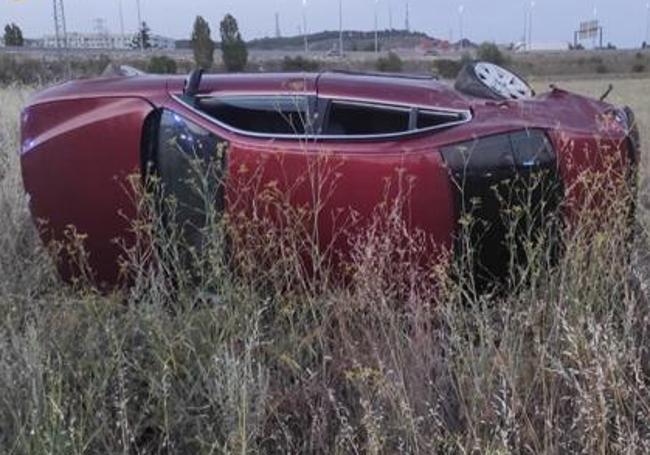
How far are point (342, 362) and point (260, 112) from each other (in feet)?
5.44

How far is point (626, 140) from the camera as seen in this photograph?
4.15 meters

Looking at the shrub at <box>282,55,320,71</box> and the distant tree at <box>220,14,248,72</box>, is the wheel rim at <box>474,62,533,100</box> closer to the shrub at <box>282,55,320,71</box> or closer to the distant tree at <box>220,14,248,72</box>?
the shrub at <box>282,55,320,71</box>

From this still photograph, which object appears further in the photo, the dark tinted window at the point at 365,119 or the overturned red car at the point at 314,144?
the dark tinted window at the point at 365,119

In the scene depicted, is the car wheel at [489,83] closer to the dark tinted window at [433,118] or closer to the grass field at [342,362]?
the dark tinted window at [433,118]

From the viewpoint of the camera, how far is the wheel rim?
4.73 metres

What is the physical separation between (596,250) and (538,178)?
55cm

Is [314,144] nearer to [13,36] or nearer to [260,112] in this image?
[260,112]

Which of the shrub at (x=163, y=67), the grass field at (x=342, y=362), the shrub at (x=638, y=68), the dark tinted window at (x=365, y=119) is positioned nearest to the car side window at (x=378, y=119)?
the dark tinted window at (x=365, y=119)

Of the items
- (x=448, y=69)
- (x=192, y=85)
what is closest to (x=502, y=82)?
(x=192, y=85)

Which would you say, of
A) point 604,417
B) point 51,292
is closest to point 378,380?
point 604,417

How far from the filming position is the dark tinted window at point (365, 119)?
4.28 meters

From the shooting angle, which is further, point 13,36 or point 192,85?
point 13,36

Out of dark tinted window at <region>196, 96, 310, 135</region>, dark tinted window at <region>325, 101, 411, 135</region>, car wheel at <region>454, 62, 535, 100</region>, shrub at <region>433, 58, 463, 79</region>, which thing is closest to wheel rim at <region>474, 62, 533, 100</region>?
car wheel at <region>454, 62, 535, 100</region>

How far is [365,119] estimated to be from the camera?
171 inches
